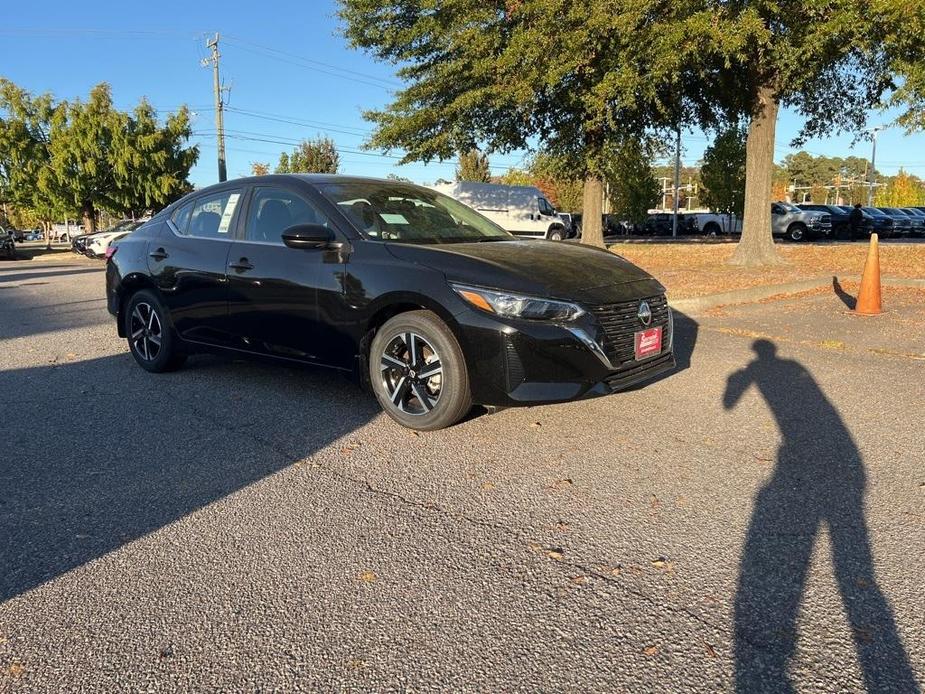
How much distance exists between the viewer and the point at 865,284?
344 inches

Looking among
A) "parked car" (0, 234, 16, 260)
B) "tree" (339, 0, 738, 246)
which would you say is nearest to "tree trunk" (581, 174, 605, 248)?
"tree" (339, 0, 738, 246)

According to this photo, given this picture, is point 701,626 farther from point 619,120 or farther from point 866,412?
point 619,120

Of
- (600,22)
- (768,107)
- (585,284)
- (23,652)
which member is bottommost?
(23,652)

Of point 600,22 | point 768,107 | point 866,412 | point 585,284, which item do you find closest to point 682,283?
point 600,22

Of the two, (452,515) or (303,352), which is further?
(303,352)

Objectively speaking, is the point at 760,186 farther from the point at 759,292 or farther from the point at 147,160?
the point at 147,160

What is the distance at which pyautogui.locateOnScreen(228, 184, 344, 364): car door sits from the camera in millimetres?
4707

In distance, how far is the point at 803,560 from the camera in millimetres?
2738

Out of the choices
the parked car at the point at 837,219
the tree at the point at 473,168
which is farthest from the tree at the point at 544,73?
the tree at the point at 473,168

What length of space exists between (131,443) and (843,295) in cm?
996

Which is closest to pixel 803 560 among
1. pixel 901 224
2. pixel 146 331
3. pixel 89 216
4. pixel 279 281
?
pixel 279 281

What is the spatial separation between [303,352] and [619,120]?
15.4 m

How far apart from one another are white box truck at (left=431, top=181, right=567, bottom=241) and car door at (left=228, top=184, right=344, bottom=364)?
26670 mm

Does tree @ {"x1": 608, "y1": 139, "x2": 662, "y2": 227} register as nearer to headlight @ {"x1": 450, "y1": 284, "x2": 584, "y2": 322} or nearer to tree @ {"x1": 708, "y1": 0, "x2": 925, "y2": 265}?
tree @ {"x1": 708, "y1": 0, "x2": 925, "y2": 265}
